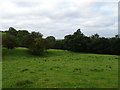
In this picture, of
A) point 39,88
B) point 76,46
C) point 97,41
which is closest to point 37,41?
point 76,46

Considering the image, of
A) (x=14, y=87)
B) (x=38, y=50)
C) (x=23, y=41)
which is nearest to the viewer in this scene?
(x=14, y=87)

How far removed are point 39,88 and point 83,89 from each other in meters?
2.35

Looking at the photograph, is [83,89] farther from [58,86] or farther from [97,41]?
[97,41]

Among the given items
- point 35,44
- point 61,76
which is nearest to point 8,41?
point 35,44

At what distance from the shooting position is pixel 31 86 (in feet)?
33.9

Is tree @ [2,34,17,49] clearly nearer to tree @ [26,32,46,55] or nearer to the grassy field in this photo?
tree @ [26,32,46,55]

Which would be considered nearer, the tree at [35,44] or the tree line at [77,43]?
the tree at [35,44]

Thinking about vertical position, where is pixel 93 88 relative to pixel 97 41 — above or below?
below

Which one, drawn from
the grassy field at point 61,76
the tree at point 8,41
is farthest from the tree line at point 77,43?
the grassy field at point 61,76

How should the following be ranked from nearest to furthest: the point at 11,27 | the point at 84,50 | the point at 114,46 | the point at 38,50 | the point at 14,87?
the point at 14,87
the point at 38,50
the point at 114,46
the point at 84,50
the point at 11,27

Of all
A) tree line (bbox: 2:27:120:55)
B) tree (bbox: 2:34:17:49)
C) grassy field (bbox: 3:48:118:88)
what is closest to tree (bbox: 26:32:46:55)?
tree line (bbox: 2:27:120:55)

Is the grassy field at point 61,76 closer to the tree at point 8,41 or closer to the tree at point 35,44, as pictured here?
the tree at point 8,41

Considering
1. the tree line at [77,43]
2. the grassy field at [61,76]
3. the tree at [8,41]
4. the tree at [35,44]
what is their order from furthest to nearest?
the tree line at [77,43]
the tree at [35,44]
the tree at [8,41]
the grassy field at [61,76]

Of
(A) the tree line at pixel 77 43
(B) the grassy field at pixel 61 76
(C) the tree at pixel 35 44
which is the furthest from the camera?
(A) the tree line at pixel 77 43
